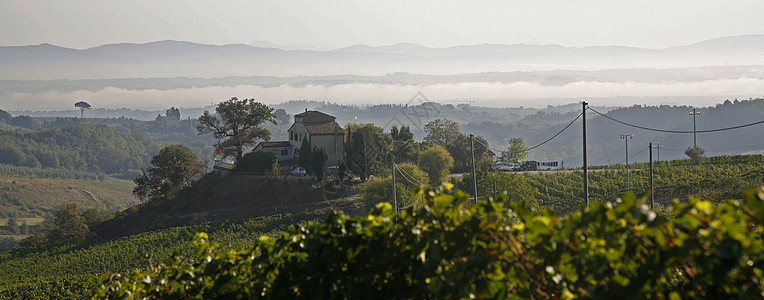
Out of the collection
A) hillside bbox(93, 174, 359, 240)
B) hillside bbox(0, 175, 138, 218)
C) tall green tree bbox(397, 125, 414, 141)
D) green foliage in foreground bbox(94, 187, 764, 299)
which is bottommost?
hillside bbox(0, 175, 138, 218)

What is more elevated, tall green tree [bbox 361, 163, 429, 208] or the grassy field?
tall green tree [bbox 361, 163, 429, 208]

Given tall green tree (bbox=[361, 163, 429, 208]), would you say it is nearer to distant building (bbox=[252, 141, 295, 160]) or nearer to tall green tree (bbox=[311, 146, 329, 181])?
tall green tree (bbox=[311, 146, 329, 181])

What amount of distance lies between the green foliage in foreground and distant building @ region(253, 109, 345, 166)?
51171 millimetres

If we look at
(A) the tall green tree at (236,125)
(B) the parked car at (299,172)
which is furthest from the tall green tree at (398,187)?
(A) the tall green tree at (236,125)

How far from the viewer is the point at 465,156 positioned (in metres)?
63.9

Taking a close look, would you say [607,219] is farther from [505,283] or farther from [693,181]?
[693,181]

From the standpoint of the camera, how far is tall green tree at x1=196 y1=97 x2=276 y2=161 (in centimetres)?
6053

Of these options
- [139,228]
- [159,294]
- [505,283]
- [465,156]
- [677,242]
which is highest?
[677,242]

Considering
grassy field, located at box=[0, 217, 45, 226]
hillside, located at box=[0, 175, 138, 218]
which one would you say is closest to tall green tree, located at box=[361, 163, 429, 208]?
grassy field, located at box=[0, 217, 45, 226]

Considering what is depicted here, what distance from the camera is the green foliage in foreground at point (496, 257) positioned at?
258 cm

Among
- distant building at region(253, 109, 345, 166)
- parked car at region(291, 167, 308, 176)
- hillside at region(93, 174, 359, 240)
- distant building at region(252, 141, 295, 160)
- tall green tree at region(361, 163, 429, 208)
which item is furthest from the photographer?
distant building at region(252, 141, 295, 160)

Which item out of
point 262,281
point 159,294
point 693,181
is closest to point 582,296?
point 262,281

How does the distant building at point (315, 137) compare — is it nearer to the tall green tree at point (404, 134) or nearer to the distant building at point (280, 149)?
the distant building at point (280, 149)

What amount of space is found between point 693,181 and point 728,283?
161 ft
